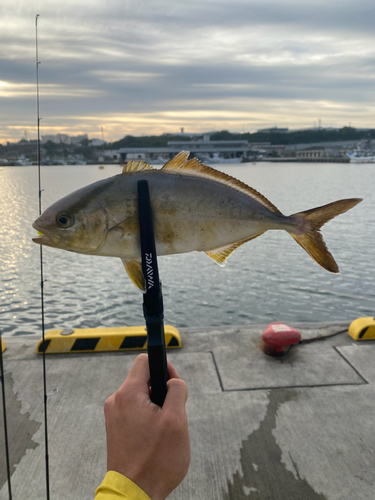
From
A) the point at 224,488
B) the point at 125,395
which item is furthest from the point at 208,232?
the point at 224,488

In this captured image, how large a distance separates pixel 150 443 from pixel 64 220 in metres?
0.83

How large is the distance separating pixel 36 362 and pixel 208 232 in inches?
247

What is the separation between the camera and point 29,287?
14.2 metres

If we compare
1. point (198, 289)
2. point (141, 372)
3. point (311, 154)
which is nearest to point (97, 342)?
point (141, 372)

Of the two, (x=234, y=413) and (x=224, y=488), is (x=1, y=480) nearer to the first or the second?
(x=224, y=488)

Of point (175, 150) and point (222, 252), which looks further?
point (175, 150)

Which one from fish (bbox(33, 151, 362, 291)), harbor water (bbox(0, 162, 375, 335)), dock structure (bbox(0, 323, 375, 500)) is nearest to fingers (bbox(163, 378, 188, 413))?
fish (bbox(33, 151, 362, 291))

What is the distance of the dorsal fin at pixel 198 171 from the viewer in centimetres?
150

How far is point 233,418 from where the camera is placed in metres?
5.38

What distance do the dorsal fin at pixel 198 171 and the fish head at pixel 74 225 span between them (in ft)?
1.01

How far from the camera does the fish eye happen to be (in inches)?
55.4

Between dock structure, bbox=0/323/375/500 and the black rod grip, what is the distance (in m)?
3.35

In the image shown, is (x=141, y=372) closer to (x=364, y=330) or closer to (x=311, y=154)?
(x=364, y=330)

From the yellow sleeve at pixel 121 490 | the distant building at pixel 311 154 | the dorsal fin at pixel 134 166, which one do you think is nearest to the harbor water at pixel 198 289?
the dorsal fin at pixel 134 166
